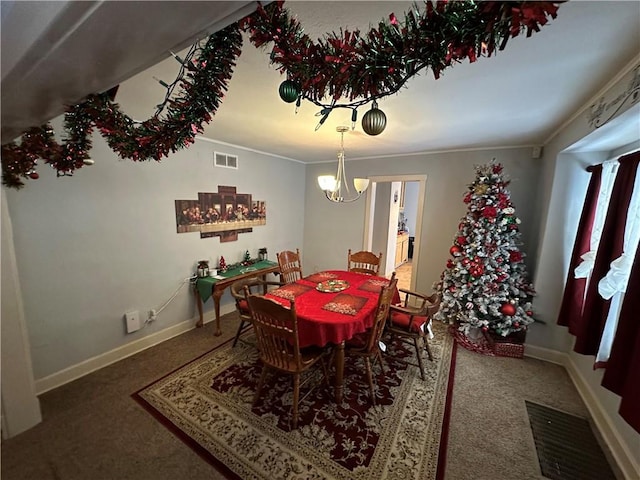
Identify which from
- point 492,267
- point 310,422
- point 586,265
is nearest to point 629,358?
point 586,265

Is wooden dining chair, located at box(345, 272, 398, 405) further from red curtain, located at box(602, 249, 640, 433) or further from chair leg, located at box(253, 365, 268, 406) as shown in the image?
red curtain, located at box(602, 249, 640, 433)

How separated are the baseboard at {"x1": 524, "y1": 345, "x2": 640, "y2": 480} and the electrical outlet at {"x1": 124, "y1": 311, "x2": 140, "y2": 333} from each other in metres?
3.93

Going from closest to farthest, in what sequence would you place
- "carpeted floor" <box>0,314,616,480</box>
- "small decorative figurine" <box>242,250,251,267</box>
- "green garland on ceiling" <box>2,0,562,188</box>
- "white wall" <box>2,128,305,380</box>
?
1. "green garland on ceiling" <box>2,0,562,188</box>
2. "carpeted floor" <box>0,314,616,480</box>
3. "white wall" <box>2,128,305,380</box>
4. "small decorative figurine" <box>242,250,251,267</box>

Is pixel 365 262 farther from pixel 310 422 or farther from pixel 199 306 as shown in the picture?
pixel 199 306

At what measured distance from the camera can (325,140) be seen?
289cm

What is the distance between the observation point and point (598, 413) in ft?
6.08

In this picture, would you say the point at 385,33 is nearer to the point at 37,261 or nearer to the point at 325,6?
the point at 325,6

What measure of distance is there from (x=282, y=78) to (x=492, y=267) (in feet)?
8.82

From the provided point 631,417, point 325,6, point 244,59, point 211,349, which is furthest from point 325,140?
point 631,417

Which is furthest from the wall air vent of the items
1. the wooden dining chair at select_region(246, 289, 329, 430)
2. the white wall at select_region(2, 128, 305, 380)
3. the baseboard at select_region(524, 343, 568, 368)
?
the baseboard at select_region(524, 343, 568, 368)

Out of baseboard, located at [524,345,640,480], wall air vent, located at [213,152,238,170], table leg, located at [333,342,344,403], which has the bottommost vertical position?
baseboard, located at [524,345,640,480]

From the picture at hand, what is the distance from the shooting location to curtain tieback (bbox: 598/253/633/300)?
66.7 inches

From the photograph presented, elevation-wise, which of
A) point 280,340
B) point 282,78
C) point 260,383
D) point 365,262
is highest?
point 282,78

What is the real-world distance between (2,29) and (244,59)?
0.86 meters
